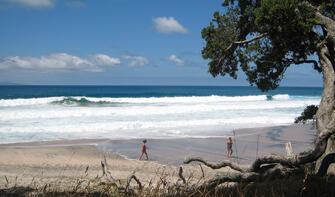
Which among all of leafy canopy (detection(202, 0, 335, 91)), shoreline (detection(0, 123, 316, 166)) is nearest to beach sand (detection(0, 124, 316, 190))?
shoreline (detection(0, 123, 316, 166))

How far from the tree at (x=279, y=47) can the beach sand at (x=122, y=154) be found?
362cm

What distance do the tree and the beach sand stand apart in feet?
11.9

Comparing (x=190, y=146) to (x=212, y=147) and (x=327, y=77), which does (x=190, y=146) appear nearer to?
(x=212, y=147)

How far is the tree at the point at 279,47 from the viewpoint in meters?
4.40

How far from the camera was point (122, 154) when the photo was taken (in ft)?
45.2

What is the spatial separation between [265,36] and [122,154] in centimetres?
870

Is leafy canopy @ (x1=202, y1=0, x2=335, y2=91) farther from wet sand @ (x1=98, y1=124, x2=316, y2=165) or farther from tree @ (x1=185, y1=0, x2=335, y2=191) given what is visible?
wet sand @ (x1=98, y1=124, x2=316, y2=165)

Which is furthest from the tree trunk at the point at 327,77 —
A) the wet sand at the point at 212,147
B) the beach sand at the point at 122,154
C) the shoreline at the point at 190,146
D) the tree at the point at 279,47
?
the shoreline at the point at 190,146

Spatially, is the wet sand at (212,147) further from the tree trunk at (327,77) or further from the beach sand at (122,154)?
the tree trunk at (327,77)

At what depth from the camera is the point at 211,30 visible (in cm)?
938

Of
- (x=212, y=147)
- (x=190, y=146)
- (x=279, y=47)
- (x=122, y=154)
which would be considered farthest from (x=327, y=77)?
(x=122, y=154)

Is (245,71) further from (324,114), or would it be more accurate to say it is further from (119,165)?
(119,165)

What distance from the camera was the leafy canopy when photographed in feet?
22.5

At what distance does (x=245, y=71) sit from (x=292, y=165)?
5801 mm
